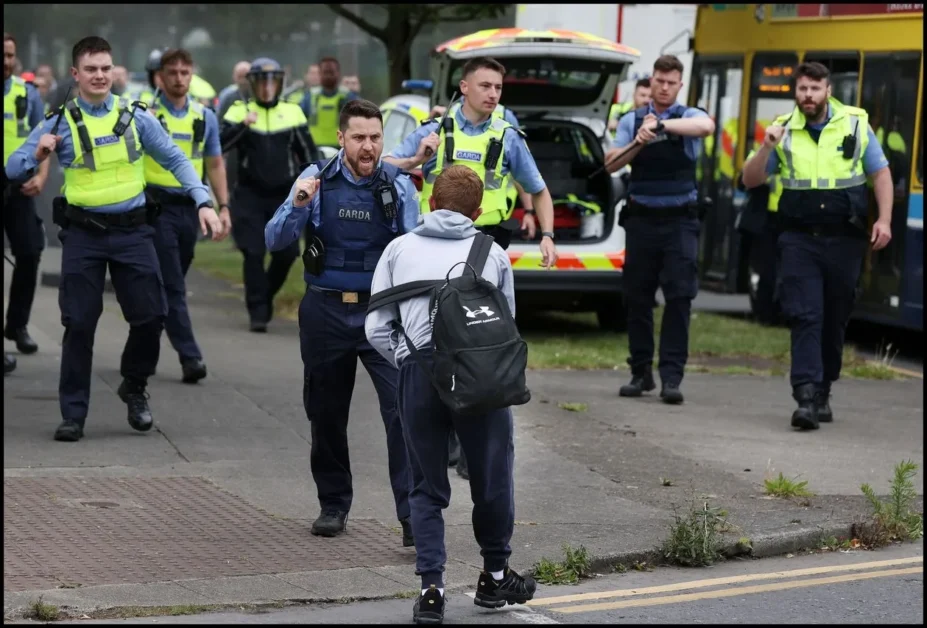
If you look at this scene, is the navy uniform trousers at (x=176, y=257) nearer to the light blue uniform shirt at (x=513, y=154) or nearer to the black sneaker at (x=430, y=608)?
the light blue uniform shirt at (x=513, y=154)

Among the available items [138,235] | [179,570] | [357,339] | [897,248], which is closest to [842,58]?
[897,248]

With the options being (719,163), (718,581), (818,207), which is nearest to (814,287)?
(818,207)

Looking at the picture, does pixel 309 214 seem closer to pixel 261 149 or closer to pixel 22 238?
pixel 22 238

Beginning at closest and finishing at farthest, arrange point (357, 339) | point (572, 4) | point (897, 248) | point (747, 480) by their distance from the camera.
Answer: point (357, 339)
point (747, 480)
point (897, 248)
point (572, 4)

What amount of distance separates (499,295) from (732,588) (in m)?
1.63

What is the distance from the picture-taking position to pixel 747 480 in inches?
340

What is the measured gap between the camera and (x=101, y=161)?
8.78 metres

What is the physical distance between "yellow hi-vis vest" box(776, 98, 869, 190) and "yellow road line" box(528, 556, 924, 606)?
319 cm

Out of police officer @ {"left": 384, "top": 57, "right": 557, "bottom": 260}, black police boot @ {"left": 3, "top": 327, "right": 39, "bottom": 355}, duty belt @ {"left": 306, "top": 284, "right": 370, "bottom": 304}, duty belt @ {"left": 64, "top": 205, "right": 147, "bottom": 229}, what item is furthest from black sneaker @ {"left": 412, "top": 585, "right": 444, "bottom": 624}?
black police boot @ {"left": 3, "top": 327, "right": 39, "bottom": 355}

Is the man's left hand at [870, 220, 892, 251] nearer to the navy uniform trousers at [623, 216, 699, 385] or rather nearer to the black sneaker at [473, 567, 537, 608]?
the navy uniform trousers at [623, 216, 699, 385]

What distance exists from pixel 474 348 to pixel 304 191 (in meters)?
1.33

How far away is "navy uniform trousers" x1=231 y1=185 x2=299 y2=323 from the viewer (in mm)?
13047

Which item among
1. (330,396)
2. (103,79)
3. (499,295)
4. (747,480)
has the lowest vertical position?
(747,480)

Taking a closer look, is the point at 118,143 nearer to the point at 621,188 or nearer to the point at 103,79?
the point at 103,79
